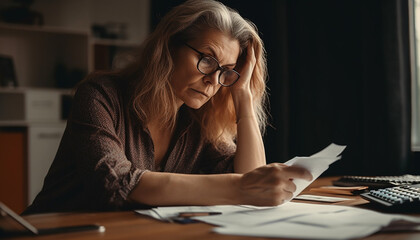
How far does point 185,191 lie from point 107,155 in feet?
0.64

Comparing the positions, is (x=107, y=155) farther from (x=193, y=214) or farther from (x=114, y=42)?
(x=114, y=42)

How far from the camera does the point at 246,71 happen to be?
5.62 ft

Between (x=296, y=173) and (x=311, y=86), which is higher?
(x=311, y=86)

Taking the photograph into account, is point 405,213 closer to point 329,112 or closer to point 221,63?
point 221,63

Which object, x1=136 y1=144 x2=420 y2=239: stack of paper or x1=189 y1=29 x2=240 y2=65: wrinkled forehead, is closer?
x1=136 y1=144 x2=420 y2=239: stack of paper

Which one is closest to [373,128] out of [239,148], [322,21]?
[322,21]

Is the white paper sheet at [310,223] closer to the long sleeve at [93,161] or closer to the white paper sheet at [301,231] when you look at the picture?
the white paper sheet at [301,231]

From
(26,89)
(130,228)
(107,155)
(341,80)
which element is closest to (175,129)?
(107,155)

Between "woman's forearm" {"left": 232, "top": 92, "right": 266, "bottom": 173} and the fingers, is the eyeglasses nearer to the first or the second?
"woman's forearm" {"left": 232, "top": 92, "right": 266, "bottom": 173}

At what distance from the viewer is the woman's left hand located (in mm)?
1686

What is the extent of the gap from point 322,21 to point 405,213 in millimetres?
1663

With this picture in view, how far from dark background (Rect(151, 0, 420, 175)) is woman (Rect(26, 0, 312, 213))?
75 cm

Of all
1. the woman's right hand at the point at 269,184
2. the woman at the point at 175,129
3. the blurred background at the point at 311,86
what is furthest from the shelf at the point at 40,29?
the woman's right hand at the point at 269,184

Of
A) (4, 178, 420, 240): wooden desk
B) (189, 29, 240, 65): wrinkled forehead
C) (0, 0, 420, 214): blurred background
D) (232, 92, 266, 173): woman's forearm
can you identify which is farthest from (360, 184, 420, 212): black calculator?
(0, 0, 420, 214): blurred background
